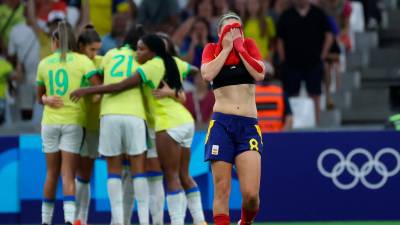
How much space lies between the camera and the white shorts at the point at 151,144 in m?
16.5

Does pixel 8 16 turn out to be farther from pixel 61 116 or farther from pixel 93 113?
pixel 61 116

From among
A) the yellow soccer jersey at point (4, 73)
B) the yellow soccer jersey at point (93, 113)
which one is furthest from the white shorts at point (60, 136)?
the yellow soccer jersey at point (4, 73)

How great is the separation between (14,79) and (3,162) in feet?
12.8

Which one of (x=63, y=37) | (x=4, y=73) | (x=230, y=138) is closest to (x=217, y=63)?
(x=230, y=138)

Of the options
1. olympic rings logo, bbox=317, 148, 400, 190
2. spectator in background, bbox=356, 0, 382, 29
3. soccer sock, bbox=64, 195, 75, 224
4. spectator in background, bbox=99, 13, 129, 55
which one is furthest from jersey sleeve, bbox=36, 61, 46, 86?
spectator in background, bbox=356, 0, 382, 29

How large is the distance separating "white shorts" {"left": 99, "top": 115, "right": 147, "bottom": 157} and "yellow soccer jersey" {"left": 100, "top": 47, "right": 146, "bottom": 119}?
0.09 m

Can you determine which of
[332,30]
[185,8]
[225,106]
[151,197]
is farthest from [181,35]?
[225,106]

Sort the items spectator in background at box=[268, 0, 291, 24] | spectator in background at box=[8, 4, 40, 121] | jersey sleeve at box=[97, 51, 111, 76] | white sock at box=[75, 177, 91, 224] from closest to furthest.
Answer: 1. jersey sleeve at box=[97, 51, 111, 76]
2. white sock at box=[75, 177, 91, 224]
3. spectator in background at box=[8, 4, 40, 121]
4. spectator in background at box=[268, 0, 291, 24]

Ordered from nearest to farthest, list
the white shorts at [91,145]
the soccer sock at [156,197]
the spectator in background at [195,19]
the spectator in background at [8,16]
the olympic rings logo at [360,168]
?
the soccer sock at [156,197]
the white shorts at [91,145]
the olympic rings logo at [360,168]
the spectator in background at [195,19]
the spectator in background at [8,16]

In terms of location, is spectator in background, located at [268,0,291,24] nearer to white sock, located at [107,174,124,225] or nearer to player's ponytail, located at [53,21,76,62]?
player's ponytail, located at [53,21,76,62]

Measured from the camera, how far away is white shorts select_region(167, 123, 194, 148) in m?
16.1

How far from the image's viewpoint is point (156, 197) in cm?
1653

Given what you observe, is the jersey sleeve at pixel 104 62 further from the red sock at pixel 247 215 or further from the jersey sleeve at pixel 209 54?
the red sock at pixel 247 215

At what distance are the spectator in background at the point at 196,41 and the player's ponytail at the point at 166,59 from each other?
564 cm
